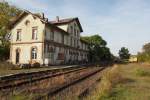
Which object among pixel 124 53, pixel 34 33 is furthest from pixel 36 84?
pixel 124 53

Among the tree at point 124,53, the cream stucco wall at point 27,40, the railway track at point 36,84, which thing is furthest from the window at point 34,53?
the tree at point 124,53

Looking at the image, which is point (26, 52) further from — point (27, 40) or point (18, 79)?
point (18, 79)

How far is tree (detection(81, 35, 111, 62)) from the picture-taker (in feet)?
228

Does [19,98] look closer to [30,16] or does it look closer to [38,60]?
[38,60]

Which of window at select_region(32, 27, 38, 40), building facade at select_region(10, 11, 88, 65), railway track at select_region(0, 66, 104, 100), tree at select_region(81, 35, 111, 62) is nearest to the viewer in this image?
railway track at select_region(0, 66, 104, 100)

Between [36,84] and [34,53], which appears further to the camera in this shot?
[34,53]

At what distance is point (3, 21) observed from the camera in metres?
47.4

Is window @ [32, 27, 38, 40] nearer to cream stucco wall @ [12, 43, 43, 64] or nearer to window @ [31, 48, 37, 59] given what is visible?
cream stucco wall @ [12, 43, 43, 64]

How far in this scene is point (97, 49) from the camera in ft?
240

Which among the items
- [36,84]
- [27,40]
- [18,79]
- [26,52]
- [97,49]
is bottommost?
[36,84]

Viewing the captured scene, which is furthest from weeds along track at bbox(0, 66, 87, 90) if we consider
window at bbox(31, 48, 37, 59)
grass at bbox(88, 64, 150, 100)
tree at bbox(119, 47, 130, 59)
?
tree at bbox(119, 47, 130, 59)

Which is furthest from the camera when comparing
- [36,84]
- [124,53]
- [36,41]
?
[124,53]

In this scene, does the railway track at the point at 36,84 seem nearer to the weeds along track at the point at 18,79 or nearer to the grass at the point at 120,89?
the weeds along track at the point at 18,79

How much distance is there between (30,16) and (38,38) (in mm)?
4243
